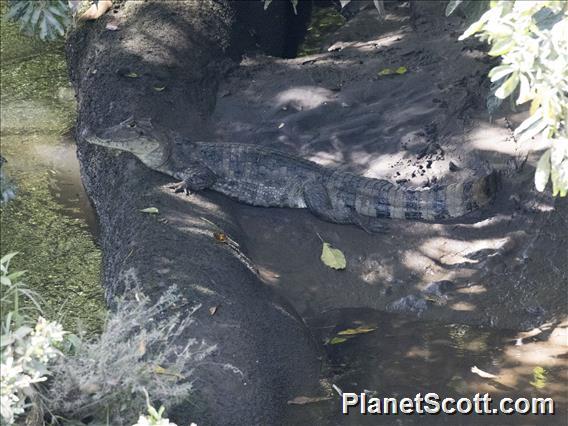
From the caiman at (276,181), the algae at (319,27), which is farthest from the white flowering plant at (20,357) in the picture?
the algae at (319,27)

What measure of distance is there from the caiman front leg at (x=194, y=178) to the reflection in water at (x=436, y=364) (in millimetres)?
1718

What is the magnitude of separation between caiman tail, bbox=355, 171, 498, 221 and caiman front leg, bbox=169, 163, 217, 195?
127cm

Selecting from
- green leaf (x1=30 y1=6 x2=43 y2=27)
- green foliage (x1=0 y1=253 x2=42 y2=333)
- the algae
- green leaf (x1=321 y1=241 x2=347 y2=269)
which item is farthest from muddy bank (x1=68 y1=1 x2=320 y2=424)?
green leaf (x1=30 y1=6 x2=43 y2=27)

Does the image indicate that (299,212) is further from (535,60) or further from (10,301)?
(535,60)

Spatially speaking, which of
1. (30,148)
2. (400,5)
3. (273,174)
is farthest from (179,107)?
(400,5)

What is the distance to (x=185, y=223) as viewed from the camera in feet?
22.9

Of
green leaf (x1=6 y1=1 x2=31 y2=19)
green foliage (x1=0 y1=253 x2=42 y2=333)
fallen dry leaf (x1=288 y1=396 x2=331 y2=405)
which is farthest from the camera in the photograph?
green leaf (x1=6 y1=1 x2=31 y2=19)

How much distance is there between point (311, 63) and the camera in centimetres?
972

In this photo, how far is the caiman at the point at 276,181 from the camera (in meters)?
7.66

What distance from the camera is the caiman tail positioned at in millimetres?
7422

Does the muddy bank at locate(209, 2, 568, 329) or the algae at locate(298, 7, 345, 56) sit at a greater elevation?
the algae at locate(298, 7, 345, 56)

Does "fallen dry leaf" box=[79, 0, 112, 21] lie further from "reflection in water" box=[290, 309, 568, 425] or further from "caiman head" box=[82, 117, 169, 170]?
"reflection in water" box=[290, 309, 568, 425]

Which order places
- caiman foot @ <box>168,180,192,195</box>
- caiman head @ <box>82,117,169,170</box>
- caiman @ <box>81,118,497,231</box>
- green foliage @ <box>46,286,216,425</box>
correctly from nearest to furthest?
1. green foliage @ <box>46,286,216,425</box>
2. caiman @ <box>81,118,497,231</box>
3. caiman foot @ <box>168,180,192,195</box>
4. caiman head @ <box>82,117,169,170</box>

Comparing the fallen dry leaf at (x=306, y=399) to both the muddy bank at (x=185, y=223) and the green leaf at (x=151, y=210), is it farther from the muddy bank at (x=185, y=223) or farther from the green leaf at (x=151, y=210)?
the green leaf at (x=151, y=210)
